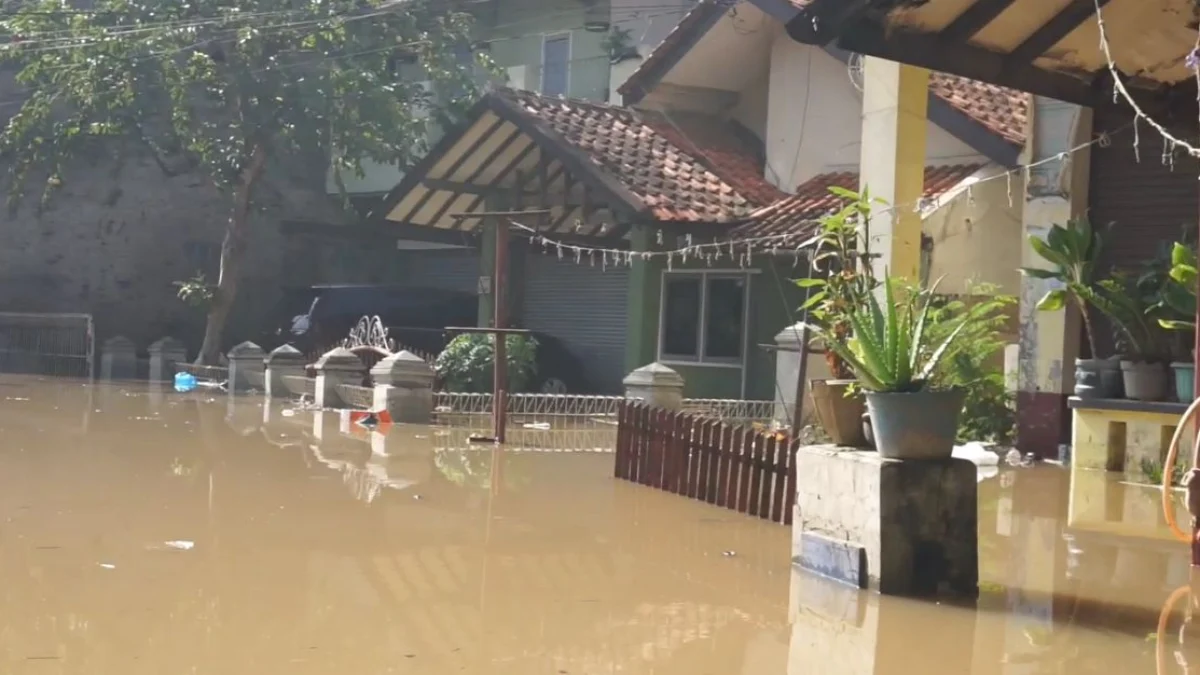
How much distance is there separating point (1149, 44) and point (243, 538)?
7.40 meters

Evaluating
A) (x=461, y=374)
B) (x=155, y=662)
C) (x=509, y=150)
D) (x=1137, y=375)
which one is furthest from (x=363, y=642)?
(x=509, y=150)

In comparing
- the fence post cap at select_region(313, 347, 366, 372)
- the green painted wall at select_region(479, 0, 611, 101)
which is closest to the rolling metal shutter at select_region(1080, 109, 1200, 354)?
the fence post cap at select_region(313, 347, 366, 372)

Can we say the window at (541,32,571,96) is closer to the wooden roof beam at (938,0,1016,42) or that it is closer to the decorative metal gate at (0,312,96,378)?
the decorative metal gate at (0,312,96,378)

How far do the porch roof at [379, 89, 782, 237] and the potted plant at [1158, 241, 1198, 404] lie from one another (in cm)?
730

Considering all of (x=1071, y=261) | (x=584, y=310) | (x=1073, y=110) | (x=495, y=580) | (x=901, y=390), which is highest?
(x=1073, y=110)

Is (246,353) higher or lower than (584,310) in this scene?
lower

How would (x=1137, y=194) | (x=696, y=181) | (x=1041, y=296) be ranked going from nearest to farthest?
1. (x=1137, y=194)
2. (x=1041, y=296)
3. (x=696, y=181)

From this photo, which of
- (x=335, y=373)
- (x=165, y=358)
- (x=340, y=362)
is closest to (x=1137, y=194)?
(x=340, y=362)

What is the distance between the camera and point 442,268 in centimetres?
2834

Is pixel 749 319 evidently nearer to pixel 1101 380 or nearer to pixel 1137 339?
pixel 1101 380

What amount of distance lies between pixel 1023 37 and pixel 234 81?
18.7 m

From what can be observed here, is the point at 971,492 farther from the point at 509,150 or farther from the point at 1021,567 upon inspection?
the point at 509,150

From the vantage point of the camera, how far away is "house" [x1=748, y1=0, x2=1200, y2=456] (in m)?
9.41

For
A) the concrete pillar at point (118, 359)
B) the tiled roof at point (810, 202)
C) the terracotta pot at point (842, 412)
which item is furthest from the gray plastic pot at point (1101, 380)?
the concrete pillar at point (118, 359)
